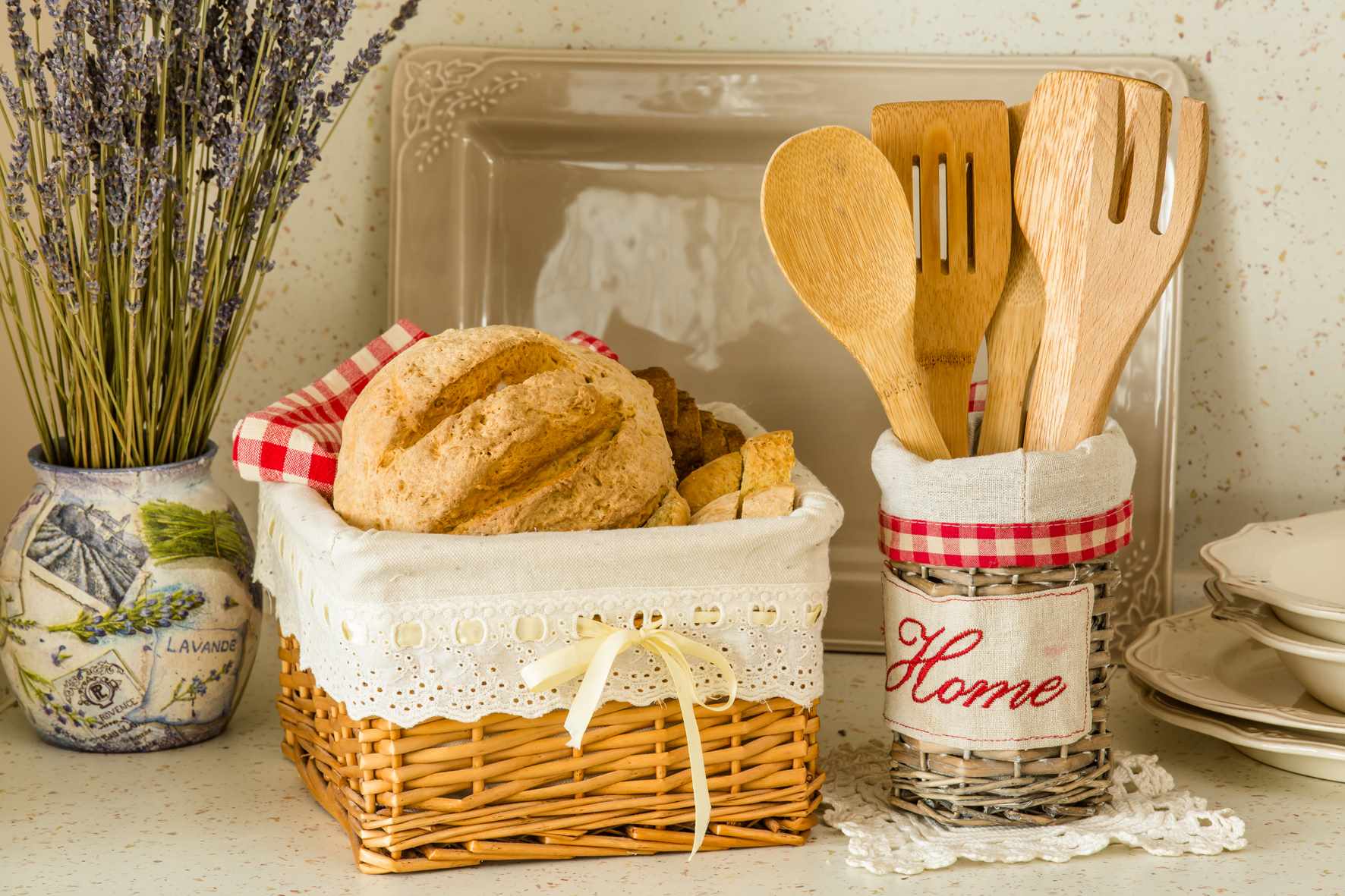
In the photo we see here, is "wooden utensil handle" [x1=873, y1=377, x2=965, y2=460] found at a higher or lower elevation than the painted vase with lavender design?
higher

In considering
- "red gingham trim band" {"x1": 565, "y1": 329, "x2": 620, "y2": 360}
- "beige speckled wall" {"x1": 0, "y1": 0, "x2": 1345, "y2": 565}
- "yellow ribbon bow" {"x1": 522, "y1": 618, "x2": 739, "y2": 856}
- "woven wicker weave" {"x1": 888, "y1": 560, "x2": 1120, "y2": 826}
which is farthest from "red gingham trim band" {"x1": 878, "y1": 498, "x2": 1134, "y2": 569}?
"beige speckled wall" {"x1": 0, "y1": 0, "x2": 1345, "y2": 565}

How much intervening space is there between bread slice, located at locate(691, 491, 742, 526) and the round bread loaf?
0.02m

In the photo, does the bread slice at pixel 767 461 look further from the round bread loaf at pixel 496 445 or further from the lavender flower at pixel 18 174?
the lavender flower at pixel 18 174

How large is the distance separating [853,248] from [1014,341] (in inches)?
4.3

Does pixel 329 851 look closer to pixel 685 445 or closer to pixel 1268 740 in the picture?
pixel 685 445

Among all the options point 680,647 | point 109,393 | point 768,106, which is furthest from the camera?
point 768,106

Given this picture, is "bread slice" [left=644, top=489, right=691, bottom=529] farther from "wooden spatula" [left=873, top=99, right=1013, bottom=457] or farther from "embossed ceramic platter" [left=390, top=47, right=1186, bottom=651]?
"embossed ceramic platter" [left=390, top=47, right=1186, bottom=651]

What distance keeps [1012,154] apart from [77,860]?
0.59 meters

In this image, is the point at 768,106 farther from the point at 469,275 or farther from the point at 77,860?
Result: the point at 77,860

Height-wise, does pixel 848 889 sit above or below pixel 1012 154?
below

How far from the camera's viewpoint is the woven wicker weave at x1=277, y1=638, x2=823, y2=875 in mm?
624

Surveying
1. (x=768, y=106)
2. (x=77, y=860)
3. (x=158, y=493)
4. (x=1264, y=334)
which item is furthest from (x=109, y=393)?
(x=1264, y=334)

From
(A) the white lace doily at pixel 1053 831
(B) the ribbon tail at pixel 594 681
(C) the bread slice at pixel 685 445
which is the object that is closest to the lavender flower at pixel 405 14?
(C) the bread slice at pixel 685 445

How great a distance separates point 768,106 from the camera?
0.94 meters
